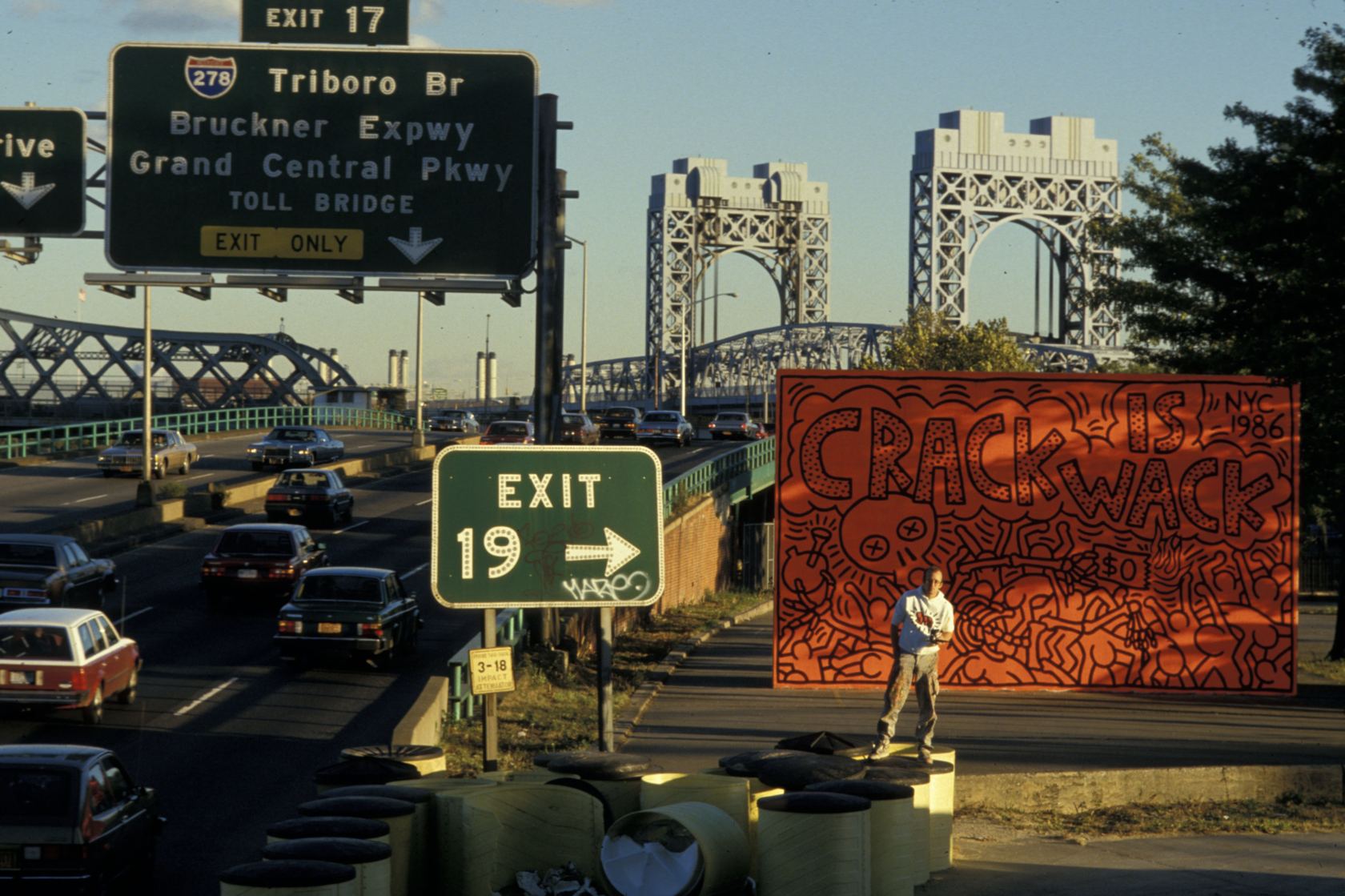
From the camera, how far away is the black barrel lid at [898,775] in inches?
398

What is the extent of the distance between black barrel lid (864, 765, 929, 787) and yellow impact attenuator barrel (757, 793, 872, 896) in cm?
94

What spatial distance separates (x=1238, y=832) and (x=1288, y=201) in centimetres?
1105

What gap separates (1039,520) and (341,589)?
9973mm

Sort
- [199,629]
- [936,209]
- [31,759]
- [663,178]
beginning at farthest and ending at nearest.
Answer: [663,178] < [936,209] < [199,629] < [31,759]

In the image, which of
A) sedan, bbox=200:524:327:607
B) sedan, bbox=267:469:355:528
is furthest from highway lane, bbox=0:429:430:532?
sedan, bbox=200:524:327:607

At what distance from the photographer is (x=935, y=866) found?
10820 mm

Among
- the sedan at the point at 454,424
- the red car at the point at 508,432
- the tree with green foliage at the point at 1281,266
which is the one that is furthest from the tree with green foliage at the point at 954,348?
the tree with green foliage at the point at 1281,266

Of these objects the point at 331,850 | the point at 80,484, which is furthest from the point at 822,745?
the point at 80,484

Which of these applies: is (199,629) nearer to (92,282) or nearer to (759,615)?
(92,282)

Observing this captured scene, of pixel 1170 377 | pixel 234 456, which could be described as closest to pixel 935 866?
pixel 1170 377

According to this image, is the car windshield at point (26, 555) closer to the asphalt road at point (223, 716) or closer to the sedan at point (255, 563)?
the asphalt road at point (223, 716)

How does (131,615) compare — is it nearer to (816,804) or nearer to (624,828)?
(624,828)

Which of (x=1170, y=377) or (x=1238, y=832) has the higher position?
(x=1170, y=377)

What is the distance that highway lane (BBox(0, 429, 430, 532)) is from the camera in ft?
119
